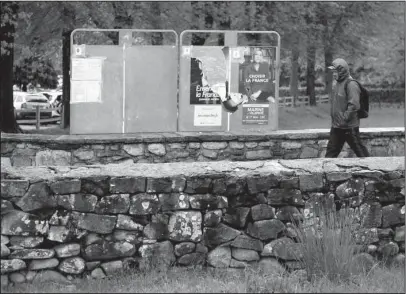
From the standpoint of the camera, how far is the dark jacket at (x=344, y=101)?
10852 millimetres

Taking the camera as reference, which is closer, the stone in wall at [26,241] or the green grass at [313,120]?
the stone in wall at [26,241]

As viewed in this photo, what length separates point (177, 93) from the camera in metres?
13.8

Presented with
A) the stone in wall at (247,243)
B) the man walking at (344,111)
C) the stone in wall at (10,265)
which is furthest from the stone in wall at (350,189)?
the man walking at (344,111)

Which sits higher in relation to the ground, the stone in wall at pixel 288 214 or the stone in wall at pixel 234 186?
the stone in wall at pixel 234 186

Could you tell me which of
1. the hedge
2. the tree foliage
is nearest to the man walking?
the tree foliage

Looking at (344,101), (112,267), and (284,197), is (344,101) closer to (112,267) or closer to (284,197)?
(284,197)

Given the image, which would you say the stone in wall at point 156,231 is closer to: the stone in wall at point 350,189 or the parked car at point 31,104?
the stone in wall at point 350,189

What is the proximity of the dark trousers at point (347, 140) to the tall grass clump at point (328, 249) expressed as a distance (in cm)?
539

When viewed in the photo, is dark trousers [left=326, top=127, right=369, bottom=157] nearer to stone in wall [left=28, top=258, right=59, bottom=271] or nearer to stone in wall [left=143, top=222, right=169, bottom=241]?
stone in wall [left=143, top=222, right=169, bottom=241]

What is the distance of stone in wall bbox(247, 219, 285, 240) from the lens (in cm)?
602

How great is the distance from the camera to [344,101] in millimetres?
11047

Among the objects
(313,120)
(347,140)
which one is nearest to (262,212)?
(347,140)

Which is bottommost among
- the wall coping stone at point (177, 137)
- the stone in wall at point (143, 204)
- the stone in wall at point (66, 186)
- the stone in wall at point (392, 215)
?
the stone in wall at point (392, 215)

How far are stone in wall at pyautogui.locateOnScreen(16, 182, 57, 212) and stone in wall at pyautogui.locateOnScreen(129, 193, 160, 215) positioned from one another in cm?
67
